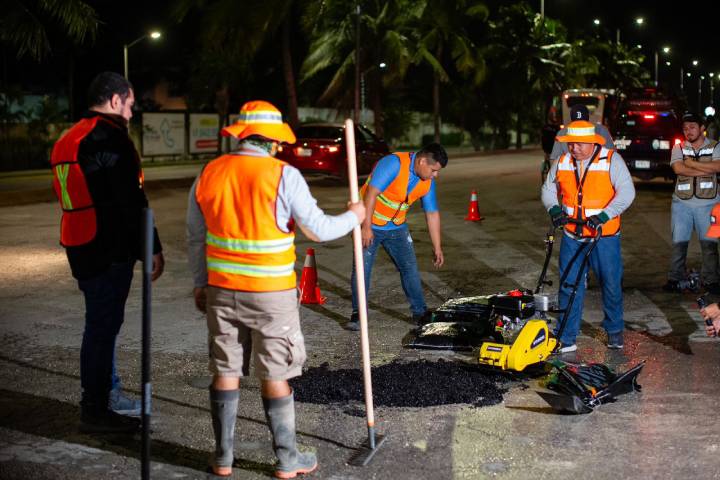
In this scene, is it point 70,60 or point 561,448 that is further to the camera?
point 70,60

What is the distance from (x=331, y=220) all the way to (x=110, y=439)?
6.17ft

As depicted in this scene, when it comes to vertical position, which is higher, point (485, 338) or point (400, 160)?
point (400, 160)

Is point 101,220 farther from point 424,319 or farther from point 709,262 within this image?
point 709,262

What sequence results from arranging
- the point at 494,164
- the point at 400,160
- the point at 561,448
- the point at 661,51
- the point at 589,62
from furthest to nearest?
the point at 661,51
the point at 589,62
the point at 494,164
the point at 400,160
the point at 561,448

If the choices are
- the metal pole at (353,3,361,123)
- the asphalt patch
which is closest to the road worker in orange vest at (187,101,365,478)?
the asphalt patch

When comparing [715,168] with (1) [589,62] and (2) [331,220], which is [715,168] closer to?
(2) [331,220]

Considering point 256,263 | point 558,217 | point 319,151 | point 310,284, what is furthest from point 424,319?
point 319,151

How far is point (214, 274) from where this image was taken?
5.17 meters

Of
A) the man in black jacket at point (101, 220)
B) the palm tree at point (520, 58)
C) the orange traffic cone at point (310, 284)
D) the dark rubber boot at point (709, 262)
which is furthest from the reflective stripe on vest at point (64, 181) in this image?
the palm tree at point (520, 58)

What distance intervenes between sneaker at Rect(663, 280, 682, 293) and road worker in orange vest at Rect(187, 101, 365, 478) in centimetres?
651

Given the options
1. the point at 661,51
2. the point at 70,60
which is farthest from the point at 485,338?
the point at 661,51

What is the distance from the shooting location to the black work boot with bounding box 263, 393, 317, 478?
16.9 feet

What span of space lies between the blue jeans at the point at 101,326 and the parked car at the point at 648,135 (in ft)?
64.0

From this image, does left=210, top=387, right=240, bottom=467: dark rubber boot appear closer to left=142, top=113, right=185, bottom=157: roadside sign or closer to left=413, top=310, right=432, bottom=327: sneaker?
left=413, top=310, right=432, bottom=327: sneaker
